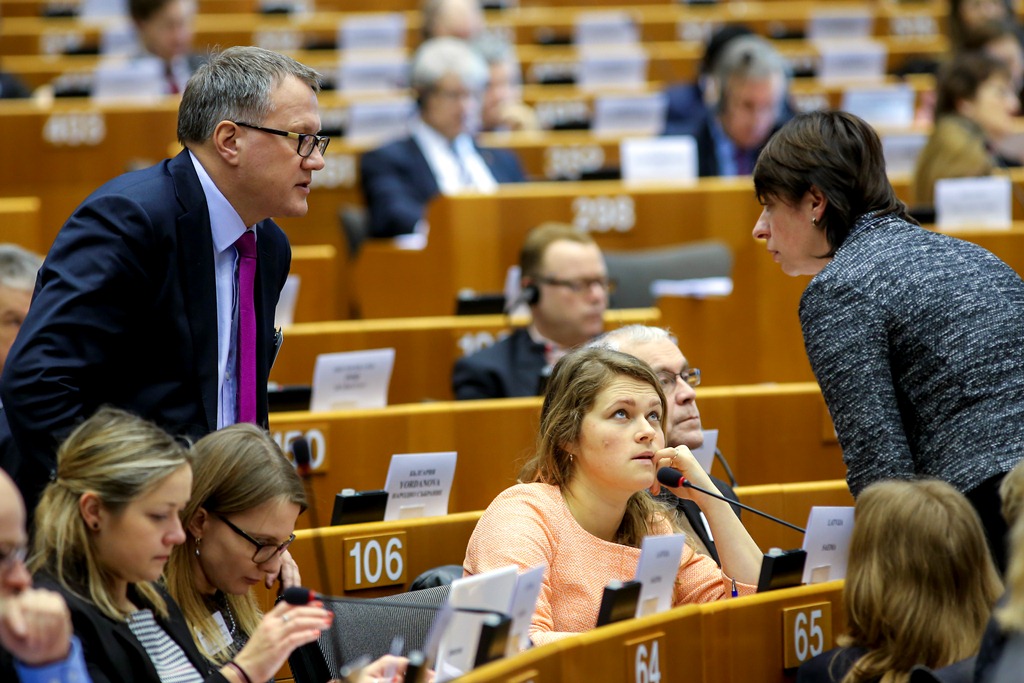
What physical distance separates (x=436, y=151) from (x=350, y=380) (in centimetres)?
202

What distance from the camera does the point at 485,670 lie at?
73.7 inches

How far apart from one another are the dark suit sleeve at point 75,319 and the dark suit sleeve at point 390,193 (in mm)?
2714

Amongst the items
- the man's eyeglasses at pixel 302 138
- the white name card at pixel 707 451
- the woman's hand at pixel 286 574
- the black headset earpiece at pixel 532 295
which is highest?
the man's eyeglasses at pixel 302 138

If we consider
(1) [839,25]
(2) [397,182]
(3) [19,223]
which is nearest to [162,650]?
(3) [19,223]

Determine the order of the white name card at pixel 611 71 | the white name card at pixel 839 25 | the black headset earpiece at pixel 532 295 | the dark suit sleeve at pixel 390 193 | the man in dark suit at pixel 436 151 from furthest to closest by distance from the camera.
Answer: the white name card at pixel 839 25 < the white name card at pixel 611 71 < the man in dark suit at pixel 436 151 < the dark suit sleeve at pixel 390 193 < the black headset earpiece at pixel 532 295

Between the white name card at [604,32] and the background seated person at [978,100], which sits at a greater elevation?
the white name card at [604,32]

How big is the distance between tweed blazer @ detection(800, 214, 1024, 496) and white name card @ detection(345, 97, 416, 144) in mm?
3632

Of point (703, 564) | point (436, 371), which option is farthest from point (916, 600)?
point (436, 371)

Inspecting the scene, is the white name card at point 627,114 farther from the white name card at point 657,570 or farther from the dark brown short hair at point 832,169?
the white name card at point 657,570

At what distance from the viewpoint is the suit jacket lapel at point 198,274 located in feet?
7.59

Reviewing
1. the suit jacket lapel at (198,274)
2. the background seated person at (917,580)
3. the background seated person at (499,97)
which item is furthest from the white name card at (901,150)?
the suit jacket lapel at (198,274)

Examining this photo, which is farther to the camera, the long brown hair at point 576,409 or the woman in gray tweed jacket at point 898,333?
the long brown hair at point 576,409

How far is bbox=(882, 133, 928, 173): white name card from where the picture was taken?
5320 millimetres

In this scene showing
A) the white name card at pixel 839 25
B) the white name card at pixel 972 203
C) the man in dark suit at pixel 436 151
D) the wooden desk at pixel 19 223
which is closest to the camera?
the wooden desk at pixel 19 223
